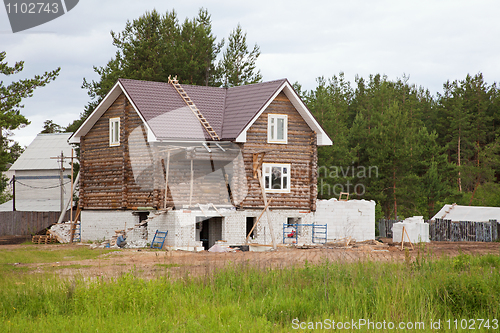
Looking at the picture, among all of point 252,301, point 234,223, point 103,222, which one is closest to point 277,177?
point 234,223

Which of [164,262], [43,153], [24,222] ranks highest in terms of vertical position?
[43,153]

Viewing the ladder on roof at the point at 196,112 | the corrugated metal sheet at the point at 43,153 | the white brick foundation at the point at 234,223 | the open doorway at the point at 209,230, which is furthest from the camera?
the corrugated metal sheet at the point at 43,153

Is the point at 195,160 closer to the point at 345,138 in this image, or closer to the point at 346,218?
the point at 346,218

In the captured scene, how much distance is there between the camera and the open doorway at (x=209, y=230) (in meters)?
30.8

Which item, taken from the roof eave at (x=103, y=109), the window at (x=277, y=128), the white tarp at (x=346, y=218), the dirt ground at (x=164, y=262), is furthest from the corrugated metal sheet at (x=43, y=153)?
the dirt ground at (x=164, y=262)

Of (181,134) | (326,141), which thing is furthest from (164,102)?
(326,141)

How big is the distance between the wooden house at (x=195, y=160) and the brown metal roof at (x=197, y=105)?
66 mm

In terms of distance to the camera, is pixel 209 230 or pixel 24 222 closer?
pixel 209 230

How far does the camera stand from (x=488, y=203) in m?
48.2

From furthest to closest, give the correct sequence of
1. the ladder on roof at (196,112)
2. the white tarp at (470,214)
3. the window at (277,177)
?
the white tarp at (470,214)
the window at (277,177)
the ladder on roof at (196,112)

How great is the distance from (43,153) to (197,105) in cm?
2894

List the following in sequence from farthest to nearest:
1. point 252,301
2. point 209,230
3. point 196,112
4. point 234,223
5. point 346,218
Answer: point 346,218
point 209,230
point 196,112
point 234,223
point 252,301

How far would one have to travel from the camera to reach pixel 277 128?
30.7 m

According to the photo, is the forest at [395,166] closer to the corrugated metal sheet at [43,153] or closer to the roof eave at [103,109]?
the roof eave at [103,109]
